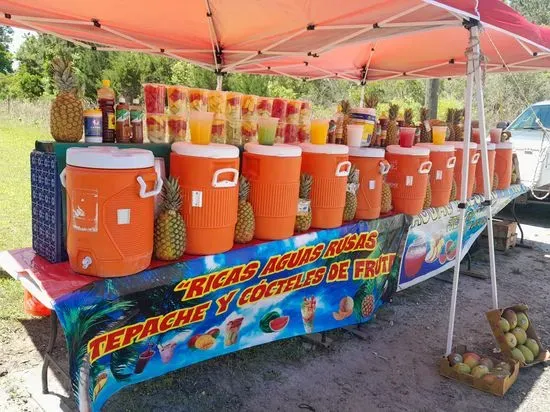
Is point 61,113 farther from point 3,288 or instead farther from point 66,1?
point 3,288

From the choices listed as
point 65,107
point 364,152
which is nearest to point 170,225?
point 65,107

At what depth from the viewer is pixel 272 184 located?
251cm

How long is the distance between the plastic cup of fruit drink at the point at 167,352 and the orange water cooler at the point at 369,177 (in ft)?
5.34

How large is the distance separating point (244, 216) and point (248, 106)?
0.72m

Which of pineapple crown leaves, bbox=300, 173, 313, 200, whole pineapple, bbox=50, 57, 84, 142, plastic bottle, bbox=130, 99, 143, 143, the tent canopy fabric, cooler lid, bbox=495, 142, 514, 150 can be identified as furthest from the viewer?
cooler lid, bbox=495, 142, 514, 150

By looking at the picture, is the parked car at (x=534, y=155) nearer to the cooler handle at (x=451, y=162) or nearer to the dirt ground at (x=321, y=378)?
the cooler handle at (x=451, y=162)

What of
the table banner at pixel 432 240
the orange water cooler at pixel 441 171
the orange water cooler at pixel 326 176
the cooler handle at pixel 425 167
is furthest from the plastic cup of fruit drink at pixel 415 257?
the orange water cooler at pixel 326 176

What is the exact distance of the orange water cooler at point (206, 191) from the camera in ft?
7.07

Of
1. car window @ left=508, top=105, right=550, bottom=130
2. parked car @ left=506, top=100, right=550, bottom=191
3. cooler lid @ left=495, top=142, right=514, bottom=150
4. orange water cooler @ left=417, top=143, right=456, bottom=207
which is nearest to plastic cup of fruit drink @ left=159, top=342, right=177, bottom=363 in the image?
orange water cooler @ left=417, top=143, right=456, bottom=207

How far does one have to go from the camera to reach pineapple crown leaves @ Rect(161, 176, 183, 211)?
2113mm

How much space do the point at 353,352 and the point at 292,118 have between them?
1695mm

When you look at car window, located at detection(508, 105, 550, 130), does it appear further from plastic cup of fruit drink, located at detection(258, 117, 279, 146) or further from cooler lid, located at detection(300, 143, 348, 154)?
plastic cup of fruit drink, located at detection(258, 117, 279, 146)

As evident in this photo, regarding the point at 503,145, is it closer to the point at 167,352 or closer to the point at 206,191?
the point at 206,191

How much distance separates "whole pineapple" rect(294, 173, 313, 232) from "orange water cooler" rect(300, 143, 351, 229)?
0.22 feet
